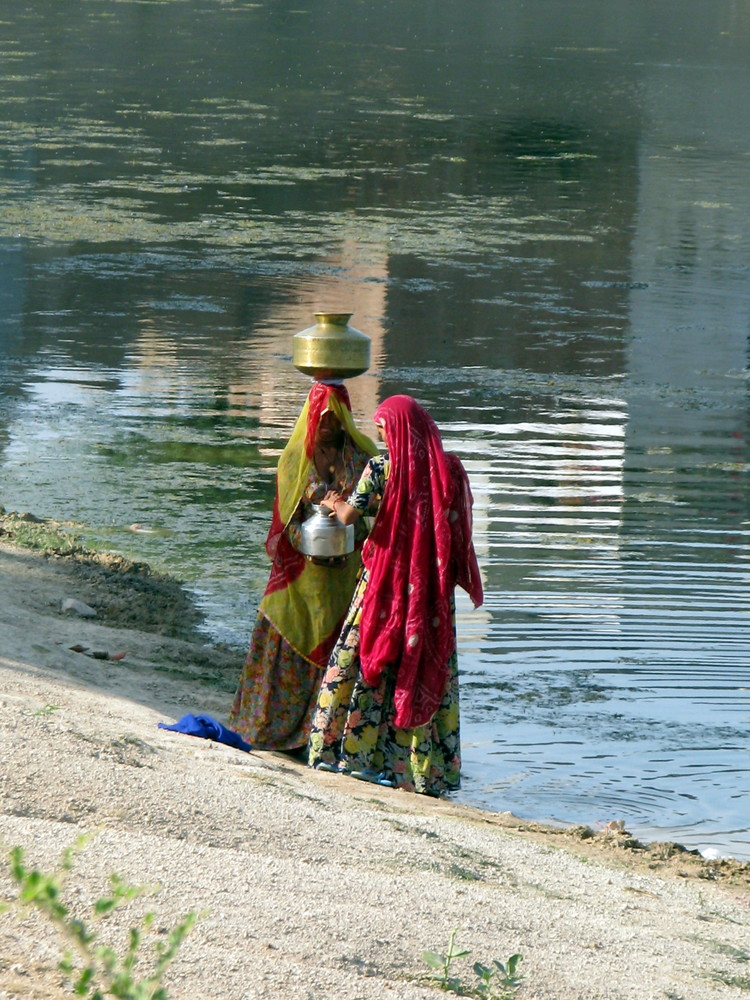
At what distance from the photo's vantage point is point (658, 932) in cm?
422

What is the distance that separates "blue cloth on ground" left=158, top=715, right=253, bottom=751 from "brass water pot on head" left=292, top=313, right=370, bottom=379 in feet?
4.24

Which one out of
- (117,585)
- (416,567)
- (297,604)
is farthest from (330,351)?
(117,585)

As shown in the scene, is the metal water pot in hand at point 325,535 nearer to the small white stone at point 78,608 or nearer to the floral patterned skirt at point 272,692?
the floral patterned skirt at point 272,692

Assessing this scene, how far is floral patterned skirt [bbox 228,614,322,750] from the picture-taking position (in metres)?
6.06

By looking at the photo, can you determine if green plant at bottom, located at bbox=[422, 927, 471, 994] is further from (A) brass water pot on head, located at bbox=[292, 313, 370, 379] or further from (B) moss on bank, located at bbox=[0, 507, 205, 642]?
(B) moss on bank, located at bbox=[0, 507, 205, 642]

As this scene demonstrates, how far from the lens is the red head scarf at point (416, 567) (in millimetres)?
5602

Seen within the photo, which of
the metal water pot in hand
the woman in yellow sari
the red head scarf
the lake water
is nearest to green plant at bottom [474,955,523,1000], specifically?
the red head scarf

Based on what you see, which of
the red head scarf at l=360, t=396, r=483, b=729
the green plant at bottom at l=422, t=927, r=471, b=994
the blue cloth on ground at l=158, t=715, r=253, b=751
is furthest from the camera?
the blue cloth on ground at l=158, t=715, r=253, b=751

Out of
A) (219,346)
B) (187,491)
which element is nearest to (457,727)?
(187,491)

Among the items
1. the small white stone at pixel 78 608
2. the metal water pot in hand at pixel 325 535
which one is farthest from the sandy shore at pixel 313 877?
the small white stone at pixel 78 608

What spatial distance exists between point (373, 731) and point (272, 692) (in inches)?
18.5

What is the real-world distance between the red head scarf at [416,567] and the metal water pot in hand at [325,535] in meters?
0.11

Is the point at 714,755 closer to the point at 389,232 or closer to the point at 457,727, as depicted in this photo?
the point at 457,727

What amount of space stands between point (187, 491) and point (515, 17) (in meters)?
44.6
